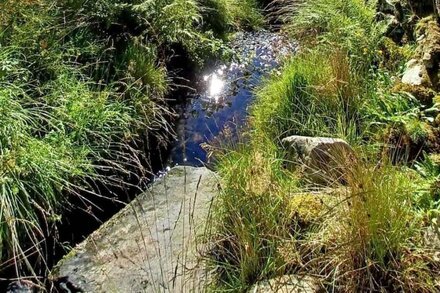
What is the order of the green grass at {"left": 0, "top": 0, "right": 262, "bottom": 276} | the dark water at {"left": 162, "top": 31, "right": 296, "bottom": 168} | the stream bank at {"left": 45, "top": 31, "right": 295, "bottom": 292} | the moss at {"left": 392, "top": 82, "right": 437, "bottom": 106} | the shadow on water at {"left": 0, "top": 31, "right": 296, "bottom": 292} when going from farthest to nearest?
the dark water at {"left": 162, "top": 31, "right": 296, "bottom": 168}, the moss at {"left": 392, "top": 82, "right": 437, "bottom": 106}, the shadow on water at {"left": 0, "top": 31, "right": 296, "bottom": 292}, the green grass at {"left": 0, "top": 0, "right": 262, "bottom": 276}, the stream bank at {"left": 45, "top": 31, "right": 295, "bottom": 292}

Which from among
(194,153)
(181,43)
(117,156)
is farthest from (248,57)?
(117,156)

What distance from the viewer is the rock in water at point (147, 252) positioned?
340 cm

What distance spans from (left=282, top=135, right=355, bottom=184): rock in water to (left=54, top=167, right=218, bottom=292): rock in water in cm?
64

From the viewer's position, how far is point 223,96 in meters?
6.23

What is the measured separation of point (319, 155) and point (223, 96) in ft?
8.10

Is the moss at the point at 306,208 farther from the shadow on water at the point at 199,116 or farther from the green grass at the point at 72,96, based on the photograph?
the green grass at the point at 72,96

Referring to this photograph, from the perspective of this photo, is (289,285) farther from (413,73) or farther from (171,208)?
(413,73)

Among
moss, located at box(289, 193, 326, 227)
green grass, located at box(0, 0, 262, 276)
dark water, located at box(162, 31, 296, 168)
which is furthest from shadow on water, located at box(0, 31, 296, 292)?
moss, located at box(289, 193, 326, 227)

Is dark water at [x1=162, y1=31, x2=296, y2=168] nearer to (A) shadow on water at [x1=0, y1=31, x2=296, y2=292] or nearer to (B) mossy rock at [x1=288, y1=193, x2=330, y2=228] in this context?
(A) shadow on water at [x1=0, y1=31, x2=296, y2=292]

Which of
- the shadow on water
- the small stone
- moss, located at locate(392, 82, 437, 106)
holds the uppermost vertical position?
the small stone

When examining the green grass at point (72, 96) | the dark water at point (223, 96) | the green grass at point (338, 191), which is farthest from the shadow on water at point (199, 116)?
the green grass at point (338, 191)

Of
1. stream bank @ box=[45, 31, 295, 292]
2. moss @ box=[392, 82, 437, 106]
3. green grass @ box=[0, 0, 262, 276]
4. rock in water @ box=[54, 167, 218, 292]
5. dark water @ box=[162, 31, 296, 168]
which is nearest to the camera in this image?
rock in water @ box=[54, 167, 218, 292]

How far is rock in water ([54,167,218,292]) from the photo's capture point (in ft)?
11.2

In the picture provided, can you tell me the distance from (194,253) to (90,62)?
8.21 ft
